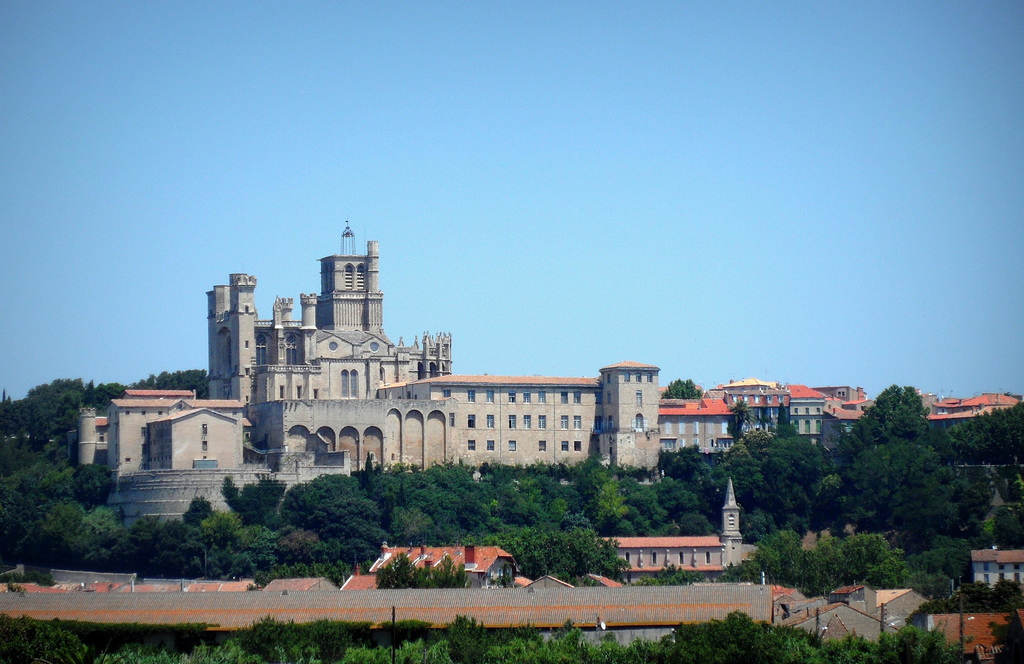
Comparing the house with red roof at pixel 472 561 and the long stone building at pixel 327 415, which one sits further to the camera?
the long stone building at pixel 327 415

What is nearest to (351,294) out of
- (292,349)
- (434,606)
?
(292,349)

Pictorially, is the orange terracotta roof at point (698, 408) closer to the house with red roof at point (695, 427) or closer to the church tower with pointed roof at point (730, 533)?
the house with red roof at point (695, 427)

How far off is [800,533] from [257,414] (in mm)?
27810

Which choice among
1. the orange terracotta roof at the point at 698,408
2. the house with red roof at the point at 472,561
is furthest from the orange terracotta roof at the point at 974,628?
the orange terracotta roof at the point at 698,408

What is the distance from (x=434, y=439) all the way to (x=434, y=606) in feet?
114

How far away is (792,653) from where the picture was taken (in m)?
52.2

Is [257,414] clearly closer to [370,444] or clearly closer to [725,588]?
[370,444]

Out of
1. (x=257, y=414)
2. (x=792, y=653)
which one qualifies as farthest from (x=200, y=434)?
(x=792, y=653)

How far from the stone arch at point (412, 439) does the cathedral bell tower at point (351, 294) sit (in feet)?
32.1

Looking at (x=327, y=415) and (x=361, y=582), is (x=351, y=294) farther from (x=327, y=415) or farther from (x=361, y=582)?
(x=361, y=582)

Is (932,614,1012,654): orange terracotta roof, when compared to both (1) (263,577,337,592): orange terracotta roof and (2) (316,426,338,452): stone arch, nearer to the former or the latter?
(1) (263,577,337,592): orange terracotta roof

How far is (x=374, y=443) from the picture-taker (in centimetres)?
9194

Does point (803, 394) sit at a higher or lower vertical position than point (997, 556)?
higher

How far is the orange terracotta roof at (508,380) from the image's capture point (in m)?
93.8
